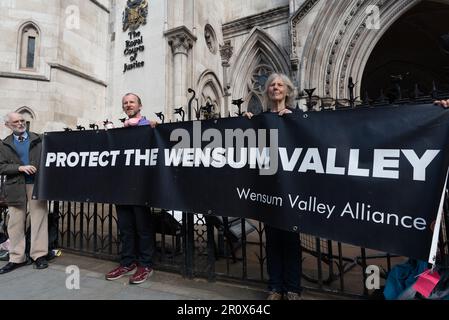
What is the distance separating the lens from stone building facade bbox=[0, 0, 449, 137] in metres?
9.58

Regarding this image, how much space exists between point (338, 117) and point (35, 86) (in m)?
11.5

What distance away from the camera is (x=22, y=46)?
34.2ft

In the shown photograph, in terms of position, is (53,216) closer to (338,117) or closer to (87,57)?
(338,117)

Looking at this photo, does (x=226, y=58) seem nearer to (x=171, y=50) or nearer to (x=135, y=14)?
(x=171, y=50)

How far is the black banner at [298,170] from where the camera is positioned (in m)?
2.04

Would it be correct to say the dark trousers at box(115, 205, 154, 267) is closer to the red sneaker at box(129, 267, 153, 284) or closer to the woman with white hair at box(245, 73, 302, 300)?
the red sneaker at box(129, 267, 153, 284)

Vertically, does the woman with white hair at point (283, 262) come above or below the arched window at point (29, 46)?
below

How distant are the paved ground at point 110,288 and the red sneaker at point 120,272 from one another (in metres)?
0.05

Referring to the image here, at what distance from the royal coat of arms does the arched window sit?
339cm

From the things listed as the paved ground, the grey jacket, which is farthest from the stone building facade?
the paved ground

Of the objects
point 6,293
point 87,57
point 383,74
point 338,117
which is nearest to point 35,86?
point 87,57

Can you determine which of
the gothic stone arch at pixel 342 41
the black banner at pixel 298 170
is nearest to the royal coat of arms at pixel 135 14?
the gothic stone arch at pixel 342 41

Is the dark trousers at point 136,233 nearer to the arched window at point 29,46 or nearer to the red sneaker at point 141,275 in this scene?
the red sneaker at point 141,275

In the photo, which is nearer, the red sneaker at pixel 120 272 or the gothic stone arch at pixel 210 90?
the red sneaker at pixel 120 272
